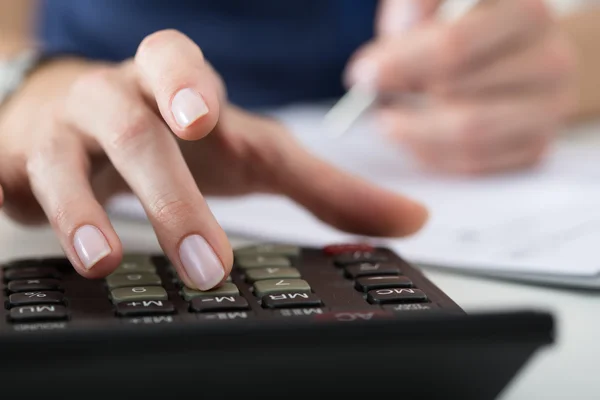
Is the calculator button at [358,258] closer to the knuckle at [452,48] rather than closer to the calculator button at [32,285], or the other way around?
the calculator button at [32,285]

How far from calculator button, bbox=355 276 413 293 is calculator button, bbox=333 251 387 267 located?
0.09 ft

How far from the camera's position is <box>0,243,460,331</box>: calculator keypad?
0.26m

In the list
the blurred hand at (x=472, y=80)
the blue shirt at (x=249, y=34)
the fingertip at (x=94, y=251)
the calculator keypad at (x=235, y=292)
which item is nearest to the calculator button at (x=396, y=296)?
the calculator keypad at (x=235, y=292)

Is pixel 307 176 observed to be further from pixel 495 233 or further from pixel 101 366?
pixel 101 366

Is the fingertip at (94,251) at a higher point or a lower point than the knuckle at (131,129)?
lower

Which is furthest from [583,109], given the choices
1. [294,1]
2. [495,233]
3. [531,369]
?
[531,369]

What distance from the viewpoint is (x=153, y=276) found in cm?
32

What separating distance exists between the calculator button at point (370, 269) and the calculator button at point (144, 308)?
0.08 m

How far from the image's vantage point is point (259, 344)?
21cm

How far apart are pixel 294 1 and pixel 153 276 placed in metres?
0.65

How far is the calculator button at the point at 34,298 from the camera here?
0.27 meters

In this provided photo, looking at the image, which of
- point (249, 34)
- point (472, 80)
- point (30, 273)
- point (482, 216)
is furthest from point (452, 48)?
point (30, 273)

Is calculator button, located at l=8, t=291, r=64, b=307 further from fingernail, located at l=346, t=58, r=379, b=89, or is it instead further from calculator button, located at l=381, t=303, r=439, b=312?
fingernail, located at l=346, t=58, r=379, b=89

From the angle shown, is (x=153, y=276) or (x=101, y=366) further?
(x=153, y=276)
